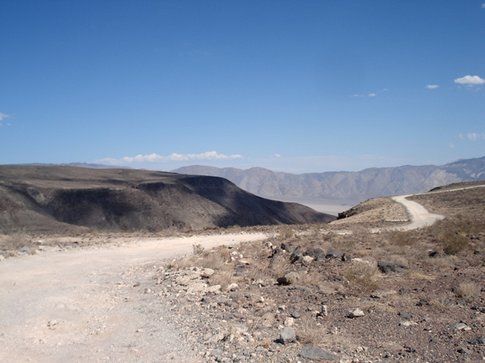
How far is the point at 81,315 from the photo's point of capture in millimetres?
9672

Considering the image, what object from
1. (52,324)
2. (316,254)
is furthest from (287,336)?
(316,254)

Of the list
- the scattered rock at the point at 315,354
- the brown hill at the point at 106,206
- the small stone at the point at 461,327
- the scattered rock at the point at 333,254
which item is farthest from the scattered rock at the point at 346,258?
the brown hill at the point at 106,206

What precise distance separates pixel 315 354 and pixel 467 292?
16.3 ft

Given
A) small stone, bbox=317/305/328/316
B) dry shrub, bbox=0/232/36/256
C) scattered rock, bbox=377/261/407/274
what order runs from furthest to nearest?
dry shrub, bbox=0/232/36/256
scattered rock, bbox=377/261/407/274
small stone, bbox=317/305/328/316

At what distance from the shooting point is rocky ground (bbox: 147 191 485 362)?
297 inches

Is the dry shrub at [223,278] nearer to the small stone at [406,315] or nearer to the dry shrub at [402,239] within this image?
the small stone at [406,315]

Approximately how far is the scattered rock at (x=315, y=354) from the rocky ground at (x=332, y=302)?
16 millimetres

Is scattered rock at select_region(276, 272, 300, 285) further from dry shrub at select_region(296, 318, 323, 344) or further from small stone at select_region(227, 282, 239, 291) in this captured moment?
dry shrub at select_region(296, 318, 323, 344)

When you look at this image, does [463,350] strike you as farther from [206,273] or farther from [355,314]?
[206,273]

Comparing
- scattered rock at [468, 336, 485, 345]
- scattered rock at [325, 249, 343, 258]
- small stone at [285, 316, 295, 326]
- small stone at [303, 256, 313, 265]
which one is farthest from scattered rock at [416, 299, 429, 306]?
scattered rock at [325, 249, 343, 258]

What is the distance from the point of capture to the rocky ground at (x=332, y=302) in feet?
24.7

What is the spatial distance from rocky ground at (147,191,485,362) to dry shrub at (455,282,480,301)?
2cm

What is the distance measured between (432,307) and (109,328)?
21.7 ft

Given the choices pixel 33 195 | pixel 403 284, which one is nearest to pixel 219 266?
pixel 403 284
